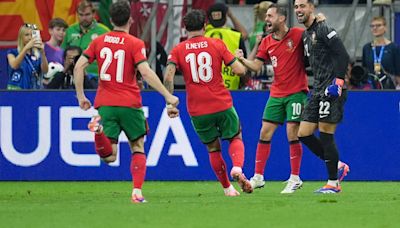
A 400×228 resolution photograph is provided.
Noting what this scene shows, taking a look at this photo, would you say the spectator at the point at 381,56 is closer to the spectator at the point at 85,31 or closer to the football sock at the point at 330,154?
the spectator at the point at 85,31

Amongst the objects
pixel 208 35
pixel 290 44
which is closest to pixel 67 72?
pixel 208 35

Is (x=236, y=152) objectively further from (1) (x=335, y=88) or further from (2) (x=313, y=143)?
(1) (x=335, y=88)

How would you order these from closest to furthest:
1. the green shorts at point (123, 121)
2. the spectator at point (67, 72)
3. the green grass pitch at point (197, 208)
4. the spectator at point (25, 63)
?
the green grass pitch at point (197, 208) → the green shorts at point (123, 121) → the spectator at point (25, 63) → the spectator at point (67, 72)

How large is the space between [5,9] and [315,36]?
24.9ft

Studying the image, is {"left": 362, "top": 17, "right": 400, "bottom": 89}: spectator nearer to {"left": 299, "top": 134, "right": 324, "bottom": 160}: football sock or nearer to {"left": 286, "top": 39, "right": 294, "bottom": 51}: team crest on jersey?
{"left": 286, "top": 39, "right": 294, "bottom": 51}: team crest on jersey

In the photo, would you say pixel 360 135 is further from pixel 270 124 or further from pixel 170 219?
pixel 170 219

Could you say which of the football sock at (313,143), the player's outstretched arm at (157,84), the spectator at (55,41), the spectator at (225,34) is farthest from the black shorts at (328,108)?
the spectator at (55,41)

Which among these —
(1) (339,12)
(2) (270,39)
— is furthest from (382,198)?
(1) (339,12)

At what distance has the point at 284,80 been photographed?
52.7 feet

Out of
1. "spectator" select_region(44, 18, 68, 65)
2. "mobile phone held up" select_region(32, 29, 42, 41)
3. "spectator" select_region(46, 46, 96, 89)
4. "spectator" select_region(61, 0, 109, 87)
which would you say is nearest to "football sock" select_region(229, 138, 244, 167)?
"mobile phone held up" select_region(32, 29, 42, 41)

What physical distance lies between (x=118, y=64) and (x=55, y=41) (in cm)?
675

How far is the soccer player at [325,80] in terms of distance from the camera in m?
15.0

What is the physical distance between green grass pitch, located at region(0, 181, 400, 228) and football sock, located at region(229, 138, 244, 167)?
1.33ft

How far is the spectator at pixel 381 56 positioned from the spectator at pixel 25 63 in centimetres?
492
